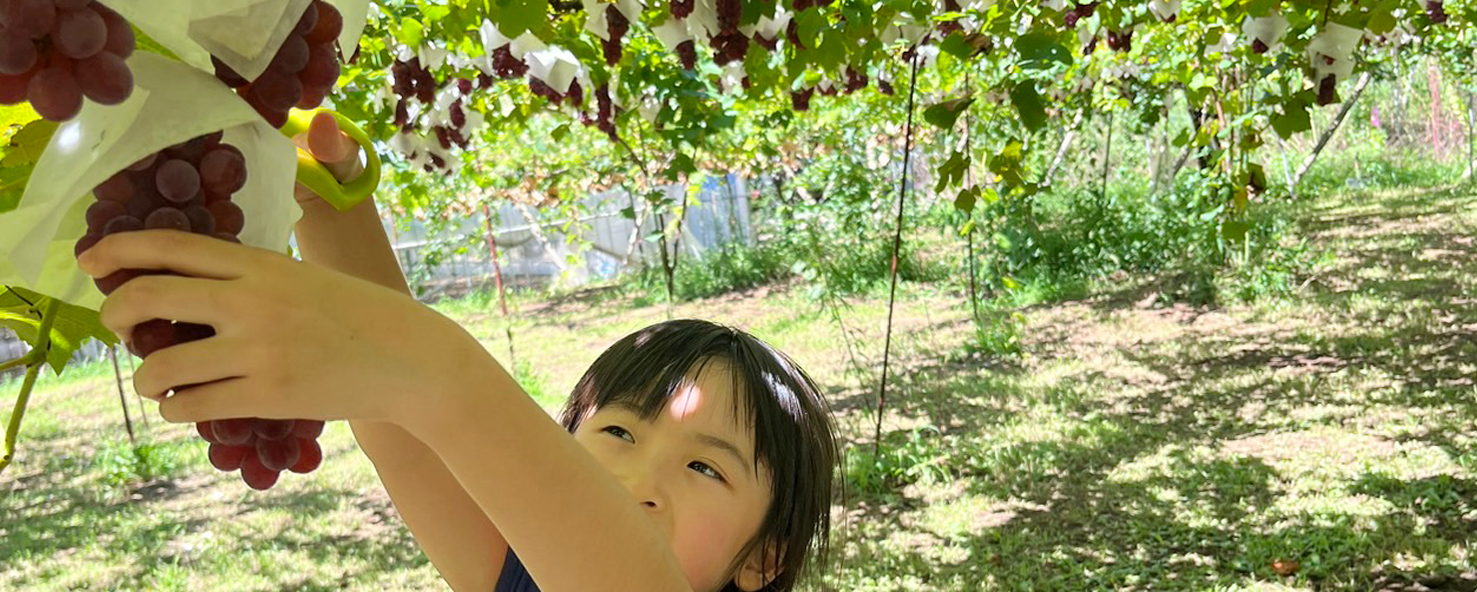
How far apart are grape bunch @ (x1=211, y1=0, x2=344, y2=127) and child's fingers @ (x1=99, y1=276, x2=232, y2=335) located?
55 millimetres

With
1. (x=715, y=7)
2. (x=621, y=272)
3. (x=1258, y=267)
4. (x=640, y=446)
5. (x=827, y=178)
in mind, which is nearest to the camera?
(x=640, y=446)

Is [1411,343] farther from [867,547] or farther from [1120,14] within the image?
[1120,14]

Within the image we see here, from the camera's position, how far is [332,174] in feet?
1.34

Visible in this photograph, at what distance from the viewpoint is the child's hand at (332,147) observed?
0.39m

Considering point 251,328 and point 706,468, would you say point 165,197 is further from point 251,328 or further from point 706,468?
point 706,468

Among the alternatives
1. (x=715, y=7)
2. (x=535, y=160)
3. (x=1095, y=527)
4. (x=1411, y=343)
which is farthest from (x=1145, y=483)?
(x=535, y=160)

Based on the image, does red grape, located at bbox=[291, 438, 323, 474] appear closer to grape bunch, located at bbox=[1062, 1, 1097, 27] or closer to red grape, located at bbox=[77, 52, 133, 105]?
red grape, located at bbox=[77, 52, 133, 105]

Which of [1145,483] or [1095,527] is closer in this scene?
[1095,527]

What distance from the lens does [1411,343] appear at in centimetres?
531

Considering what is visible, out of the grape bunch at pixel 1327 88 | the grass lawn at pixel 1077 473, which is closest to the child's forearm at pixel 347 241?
the grape bunch at pixel 1327 88

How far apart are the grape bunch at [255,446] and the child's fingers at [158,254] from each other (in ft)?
0.16

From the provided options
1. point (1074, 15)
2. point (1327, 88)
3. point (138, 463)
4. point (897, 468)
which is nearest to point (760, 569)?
point (1327, 88)

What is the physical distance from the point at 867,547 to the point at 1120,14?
6.30 feet

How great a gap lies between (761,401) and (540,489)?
2.33 ft
